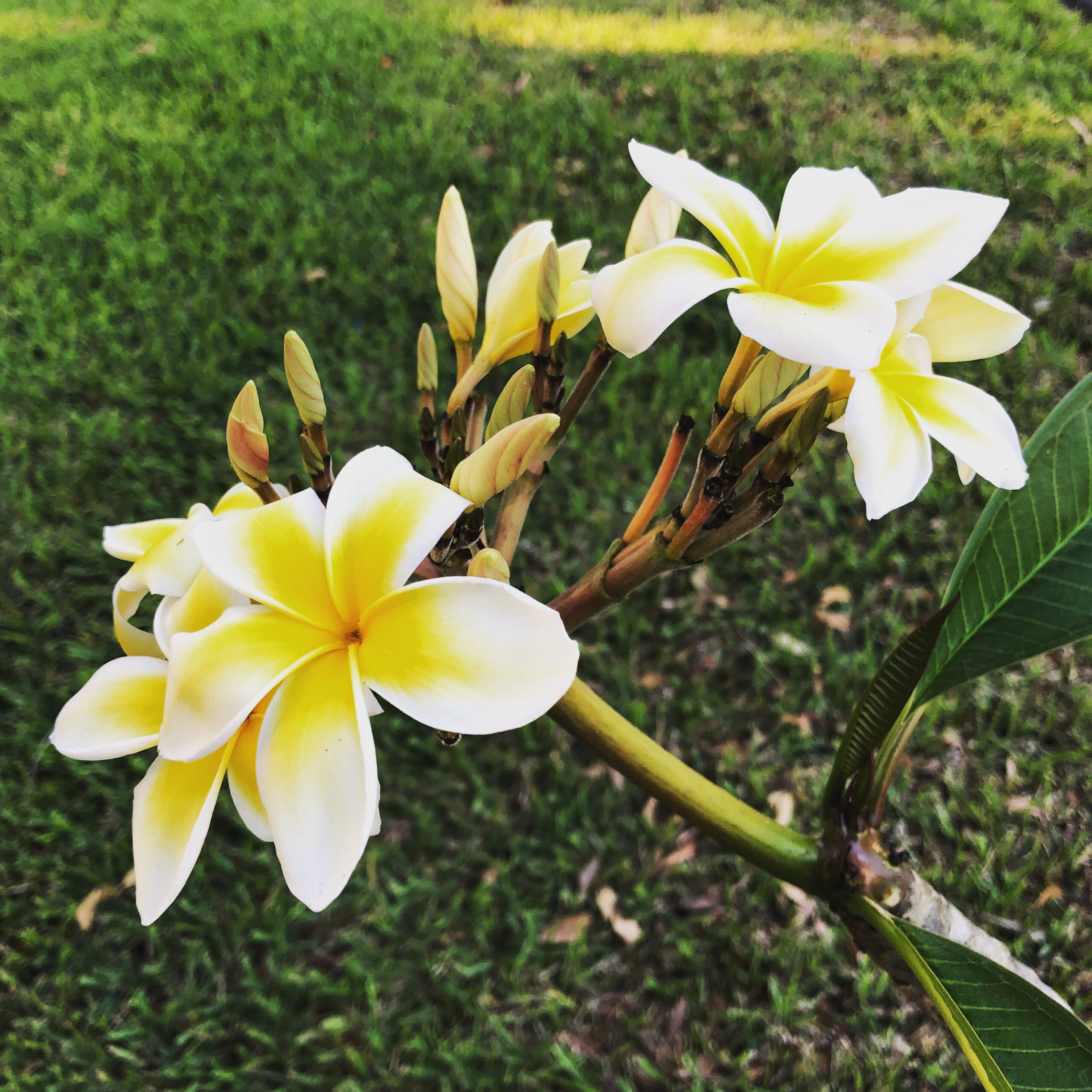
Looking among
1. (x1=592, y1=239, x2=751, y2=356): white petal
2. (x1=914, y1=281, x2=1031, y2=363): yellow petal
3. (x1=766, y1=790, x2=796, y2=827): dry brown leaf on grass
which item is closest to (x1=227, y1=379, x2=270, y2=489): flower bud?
(x1=592, y1=239, x2=751, y2=356): white petal

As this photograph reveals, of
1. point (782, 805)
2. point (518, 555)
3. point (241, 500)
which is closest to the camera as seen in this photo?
point (241, 500)

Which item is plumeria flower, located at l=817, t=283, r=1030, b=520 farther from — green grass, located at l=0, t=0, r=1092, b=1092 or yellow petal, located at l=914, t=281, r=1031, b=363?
green grass, located at l=0, t=0, r=1092, b=1092

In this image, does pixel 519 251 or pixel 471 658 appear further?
pixel 519 251

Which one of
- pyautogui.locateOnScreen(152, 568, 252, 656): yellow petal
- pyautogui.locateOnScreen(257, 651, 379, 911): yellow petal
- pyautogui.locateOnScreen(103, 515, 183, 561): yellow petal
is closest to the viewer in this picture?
pyautogui.locateOnScreen(257, 651, 379, 911): yellow petal

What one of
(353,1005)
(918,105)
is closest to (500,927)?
(353,1005)

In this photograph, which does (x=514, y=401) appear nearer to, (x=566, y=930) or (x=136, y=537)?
(x=136, y=537)

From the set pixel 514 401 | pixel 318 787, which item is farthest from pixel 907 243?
pixel 318 787

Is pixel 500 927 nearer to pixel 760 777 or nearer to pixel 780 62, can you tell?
pixel 760 777
